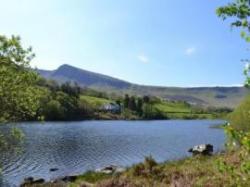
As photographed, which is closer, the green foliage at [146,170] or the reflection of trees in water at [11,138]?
the reflection of trees in water at [11,138]

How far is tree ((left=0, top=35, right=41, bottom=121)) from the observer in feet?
71.8

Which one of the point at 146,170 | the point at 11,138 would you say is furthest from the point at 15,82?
the point at 11,138

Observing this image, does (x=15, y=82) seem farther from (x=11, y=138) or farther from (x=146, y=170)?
(x=11, y=138)

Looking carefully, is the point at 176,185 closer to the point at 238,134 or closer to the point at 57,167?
the point at 238,134

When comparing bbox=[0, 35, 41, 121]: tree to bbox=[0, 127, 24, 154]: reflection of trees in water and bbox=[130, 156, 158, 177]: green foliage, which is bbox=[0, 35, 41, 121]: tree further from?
bbox=[130, 156, 158, 177]: green foliage

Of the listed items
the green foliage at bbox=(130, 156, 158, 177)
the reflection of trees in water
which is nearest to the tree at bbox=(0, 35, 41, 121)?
the reflection of trees in water

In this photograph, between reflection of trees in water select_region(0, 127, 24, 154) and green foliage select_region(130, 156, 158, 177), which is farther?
green foliage select_region(130, 156, 158, 177)

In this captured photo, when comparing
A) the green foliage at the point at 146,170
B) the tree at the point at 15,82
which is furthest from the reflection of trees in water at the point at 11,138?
the green foliage at the point at 146,170

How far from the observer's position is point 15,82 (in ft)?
73.2

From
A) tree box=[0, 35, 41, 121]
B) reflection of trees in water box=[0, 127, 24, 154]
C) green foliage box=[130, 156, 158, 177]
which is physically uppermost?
tree box=[0, 35, 41, 121]

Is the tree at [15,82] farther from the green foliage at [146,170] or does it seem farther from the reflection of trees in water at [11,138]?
the green foliage at [146,170]

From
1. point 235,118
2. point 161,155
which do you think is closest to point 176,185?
point 235,118

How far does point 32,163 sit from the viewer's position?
6575 cm

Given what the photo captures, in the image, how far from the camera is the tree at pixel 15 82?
71.8 ft
